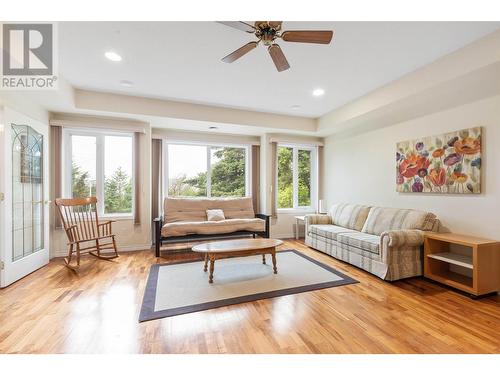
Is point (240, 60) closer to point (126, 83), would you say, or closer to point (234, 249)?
point (126, 83)

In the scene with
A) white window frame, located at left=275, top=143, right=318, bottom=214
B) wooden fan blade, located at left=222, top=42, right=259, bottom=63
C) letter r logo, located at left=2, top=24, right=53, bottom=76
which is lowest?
white window frame, located at left=275, top=143, right=318, bottom=214

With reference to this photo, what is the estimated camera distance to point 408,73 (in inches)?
111

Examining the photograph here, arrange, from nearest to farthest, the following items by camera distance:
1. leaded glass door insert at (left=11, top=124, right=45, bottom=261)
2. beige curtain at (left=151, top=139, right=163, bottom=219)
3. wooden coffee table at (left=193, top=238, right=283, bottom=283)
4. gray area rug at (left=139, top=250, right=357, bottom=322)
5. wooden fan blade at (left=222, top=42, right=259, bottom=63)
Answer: wooden fan blade at (left=222, top=42, right=259, bottom=63) → gray area rug at (left=139, top=250, right=357, bottom=322) → wooden coffee table at (left=193, top=238, right=283, bottom=283) → leaded glass door insert at (left=11, top=124, right=45, bottom=261) → beige curtain at (left=151, top=139, right=163, bottom=219)

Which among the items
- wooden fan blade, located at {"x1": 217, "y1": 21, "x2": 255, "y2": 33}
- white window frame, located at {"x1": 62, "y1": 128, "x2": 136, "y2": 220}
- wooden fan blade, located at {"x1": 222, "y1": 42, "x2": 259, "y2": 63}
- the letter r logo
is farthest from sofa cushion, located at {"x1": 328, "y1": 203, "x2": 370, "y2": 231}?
the letter r logo

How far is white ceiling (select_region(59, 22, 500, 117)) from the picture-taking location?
2047 mm

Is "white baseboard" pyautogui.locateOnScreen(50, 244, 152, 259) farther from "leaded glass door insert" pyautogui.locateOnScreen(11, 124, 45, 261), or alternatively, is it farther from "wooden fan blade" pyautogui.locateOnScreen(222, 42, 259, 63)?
"wooden fan blade" pyautogui.locateOnScreen(222, 42, 259, 63)

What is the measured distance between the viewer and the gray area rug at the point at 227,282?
226 centimetres

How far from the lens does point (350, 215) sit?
411 cm

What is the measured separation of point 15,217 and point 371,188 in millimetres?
5255

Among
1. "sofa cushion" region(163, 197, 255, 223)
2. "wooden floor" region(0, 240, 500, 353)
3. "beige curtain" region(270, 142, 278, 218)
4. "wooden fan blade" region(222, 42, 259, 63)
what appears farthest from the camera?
"beige curtain" region(270, 142, 278, 218)

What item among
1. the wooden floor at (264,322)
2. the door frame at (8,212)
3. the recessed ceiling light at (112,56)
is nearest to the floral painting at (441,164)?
the wooden floor at (264,322)

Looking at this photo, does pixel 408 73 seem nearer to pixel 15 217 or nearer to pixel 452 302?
pixel 452 302

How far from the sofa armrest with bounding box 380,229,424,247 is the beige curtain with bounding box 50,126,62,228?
479 cm

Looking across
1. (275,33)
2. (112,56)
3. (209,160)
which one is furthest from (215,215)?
(275,33)
